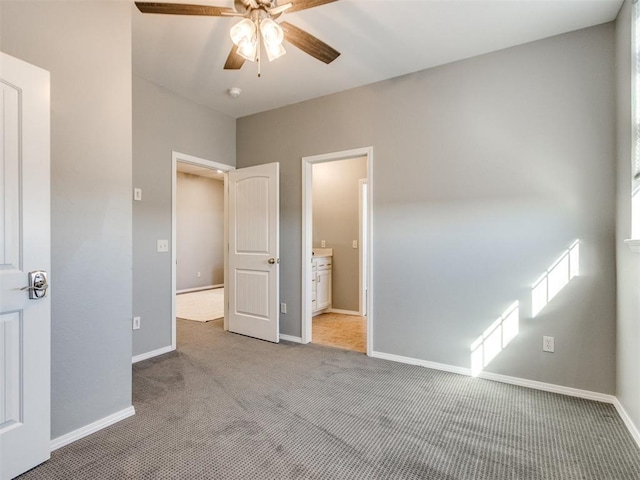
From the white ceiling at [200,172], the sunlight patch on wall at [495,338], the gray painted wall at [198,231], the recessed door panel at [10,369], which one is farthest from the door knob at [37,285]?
the gray painted wall at [198,231]

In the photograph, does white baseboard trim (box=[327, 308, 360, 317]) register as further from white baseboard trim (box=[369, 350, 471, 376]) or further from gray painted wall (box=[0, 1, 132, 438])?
gray painted wall (box=[0, 1, 132, 438])

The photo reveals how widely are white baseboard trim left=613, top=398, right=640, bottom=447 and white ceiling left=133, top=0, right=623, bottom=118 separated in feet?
8.62

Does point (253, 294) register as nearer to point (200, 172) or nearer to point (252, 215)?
point (252, 215)

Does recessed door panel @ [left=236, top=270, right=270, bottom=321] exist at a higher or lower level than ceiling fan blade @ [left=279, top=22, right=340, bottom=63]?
lower

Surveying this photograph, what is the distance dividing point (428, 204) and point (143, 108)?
288 cm

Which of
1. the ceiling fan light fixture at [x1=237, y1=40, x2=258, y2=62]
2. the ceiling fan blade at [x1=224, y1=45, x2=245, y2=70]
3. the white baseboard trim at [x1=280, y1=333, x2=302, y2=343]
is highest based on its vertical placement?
the ceiling fan blade at [x1=224, y1=45, x2=245, y2=70]

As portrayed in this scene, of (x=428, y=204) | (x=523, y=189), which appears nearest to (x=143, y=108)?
(x=428, y=204)

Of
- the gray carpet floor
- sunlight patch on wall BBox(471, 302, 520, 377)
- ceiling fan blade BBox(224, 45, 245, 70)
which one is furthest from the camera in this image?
sunlight patch on wall BBox(471, 302, 520, 377)

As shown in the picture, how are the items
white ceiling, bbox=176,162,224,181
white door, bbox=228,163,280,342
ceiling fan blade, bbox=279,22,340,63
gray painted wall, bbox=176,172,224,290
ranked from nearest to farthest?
ceiling fan blade, bbox=279,22,340,63, white door, bbox=228,163,280,342, white ceiling, bbox=176,162,224,181, gray painted wall, bbox=176,172,224,290

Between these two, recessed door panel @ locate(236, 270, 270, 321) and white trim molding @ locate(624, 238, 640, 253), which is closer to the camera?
white trim molding @ locate(624, 238, 640, 253)

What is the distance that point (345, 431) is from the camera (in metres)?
1.96

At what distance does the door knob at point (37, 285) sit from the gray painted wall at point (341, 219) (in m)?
3.88

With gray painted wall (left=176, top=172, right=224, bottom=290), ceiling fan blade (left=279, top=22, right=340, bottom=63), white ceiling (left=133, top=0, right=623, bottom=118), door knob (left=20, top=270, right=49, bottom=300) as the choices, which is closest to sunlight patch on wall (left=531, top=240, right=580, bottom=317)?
Result: white ceiling (left=133, top=0, right=623, bottom=118)

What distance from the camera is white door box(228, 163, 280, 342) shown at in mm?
3631
